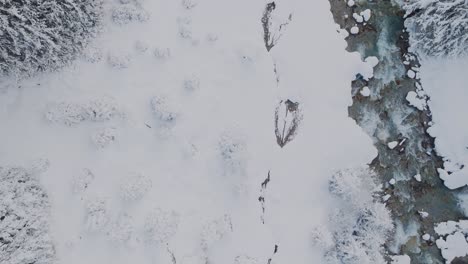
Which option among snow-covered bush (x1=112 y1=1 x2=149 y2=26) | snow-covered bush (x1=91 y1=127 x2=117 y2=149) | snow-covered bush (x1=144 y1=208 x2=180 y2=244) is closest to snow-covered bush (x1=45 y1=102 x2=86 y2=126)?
snow-covered bush (x1=91 y1=127 x2=117 y2=149)

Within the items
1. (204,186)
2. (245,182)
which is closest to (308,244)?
(245,182)

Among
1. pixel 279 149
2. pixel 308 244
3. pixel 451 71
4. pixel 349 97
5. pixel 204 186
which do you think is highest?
pixel 451 71

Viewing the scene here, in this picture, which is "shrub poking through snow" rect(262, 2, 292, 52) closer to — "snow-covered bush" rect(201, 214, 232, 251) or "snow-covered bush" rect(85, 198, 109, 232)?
"snow-covered bush" rect(201, 214, 232, 251)

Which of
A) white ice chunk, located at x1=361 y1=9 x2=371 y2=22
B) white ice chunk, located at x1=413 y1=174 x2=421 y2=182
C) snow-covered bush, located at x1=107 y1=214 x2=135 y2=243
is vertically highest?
white ice chunk, located at x1=361 y1=9 x2=371 y2=22

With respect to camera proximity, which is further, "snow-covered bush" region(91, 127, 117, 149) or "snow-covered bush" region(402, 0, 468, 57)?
"snow-covered bush" region(402, 0, 468, 57)

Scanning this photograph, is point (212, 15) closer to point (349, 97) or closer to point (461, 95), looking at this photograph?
point (349, 97)

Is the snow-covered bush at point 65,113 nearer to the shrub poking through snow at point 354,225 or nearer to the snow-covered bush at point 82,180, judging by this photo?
the snow-covered bush at point 82,180

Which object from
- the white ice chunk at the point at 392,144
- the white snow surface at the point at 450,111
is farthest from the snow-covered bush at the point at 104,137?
the white snow surface at the point at 450,111
